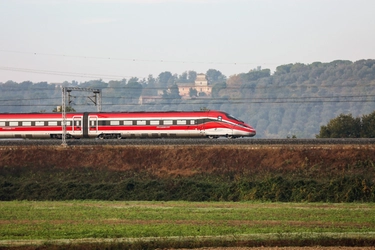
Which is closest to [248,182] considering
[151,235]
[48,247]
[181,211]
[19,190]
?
[181,211]

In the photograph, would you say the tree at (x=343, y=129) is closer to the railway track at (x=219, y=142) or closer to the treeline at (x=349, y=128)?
the treeline at (x=349, y=128)

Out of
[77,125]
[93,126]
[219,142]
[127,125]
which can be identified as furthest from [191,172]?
[77,125]

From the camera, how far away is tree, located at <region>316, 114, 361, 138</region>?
271 ft

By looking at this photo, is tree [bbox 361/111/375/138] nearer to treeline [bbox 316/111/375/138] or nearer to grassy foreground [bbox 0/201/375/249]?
treeline [bbox 316/111/375/138]

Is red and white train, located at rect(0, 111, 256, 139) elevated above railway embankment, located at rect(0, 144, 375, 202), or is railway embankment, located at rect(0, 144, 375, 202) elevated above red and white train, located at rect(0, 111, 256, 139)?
red and white train, located at rect(0, 111, 256, 139)

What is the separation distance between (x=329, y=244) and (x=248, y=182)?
2087cm

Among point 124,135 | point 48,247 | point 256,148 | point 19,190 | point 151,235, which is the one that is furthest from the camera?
point 124,135

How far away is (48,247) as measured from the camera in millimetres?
27594

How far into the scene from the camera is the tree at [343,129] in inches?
3248

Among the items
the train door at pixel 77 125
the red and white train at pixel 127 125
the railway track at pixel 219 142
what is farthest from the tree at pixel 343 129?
the train door at pixel 77 125

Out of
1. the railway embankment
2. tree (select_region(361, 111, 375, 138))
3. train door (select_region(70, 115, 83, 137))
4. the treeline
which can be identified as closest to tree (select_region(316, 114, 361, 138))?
the treeline

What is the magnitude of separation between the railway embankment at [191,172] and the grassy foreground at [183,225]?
17.1ft

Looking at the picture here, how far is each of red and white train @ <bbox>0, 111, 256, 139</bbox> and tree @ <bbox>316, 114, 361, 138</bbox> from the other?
17.3 metres

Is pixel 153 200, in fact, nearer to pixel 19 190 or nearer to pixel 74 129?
pixel 19 190
